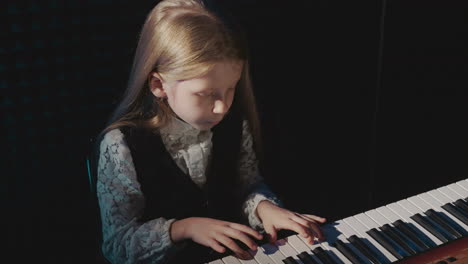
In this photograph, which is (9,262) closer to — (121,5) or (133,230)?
(133,230)

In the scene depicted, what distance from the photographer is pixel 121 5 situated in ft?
5.54

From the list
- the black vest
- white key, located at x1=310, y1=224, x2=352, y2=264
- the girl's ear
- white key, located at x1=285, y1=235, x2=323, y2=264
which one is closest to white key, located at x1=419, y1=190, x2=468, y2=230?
white key, located at x1=310, y1=224, x2=352, y2=264

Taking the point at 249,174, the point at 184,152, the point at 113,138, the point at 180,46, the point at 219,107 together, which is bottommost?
the point at 249,174

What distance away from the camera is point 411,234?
132 centimetres

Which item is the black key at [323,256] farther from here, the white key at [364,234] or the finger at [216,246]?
the finger at [216,246]

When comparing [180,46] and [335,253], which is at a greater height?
[180,46]

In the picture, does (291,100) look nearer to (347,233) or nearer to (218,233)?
(347,233)

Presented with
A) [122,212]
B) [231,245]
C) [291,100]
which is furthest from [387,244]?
[291,100]

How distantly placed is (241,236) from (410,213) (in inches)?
23.1

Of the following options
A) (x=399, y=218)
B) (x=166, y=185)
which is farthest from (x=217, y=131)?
(x=399, y=218)

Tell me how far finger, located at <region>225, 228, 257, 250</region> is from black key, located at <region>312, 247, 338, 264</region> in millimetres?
183

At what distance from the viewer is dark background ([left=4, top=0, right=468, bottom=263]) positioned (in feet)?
5.52

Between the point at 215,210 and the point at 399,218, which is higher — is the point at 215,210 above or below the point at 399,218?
below

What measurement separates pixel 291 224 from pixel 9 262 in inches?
49.5
